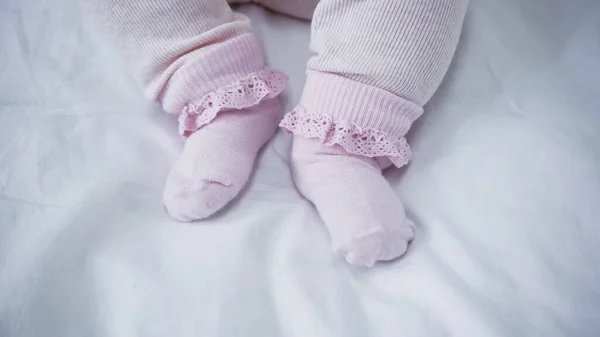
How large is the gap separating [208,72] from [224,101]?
5 cm

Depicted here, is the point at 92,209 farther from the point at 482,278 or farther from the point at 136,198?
the point at 482,278

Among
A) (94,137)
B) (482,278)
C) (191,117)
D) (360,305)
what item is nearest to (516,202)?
(482,278)

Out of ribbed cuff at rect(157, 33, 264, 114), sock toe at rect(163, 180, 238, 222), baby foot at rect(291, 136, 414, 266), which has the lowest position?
sock toe at rect(163, 180, 238, 222)

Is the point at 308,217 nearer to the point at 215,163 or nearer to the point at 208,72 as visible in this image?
the point at 215,163

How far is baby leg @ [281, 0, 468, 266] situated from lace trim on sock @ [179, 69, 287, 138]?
0.08m

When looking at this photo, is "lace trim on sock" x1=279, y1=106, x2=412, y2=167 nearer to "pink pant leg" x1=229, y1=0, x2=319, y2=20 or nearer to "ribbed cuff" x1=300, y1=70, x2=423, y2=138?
"ribbed cuff" x1=300, y1=70, x2=423, y2=138

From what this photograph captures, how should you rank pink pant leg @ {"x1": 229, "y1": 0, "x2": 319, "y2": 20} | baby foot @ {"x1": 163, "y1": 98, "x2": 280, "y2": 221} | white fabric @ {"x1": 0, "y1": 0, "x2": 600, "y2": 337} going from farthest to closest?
pink pant leg @ {"x1": 229, "y1": 0, "x2": 319, "y2": 20} → baby foot @ {"x1": 163, "y1": 98, "x2": 280, "y2": 221} → white fabric @ {"x1": 0, "y1": 0, "x2": 600, "y2": 337}

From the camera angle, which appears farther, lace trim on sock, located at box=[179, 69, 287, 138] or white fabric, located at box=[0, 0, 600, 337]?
lace trim on sock, located at box=[179, 69, 287, 138]

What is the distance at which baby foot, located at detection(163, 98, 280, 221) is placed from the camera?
1.72ft

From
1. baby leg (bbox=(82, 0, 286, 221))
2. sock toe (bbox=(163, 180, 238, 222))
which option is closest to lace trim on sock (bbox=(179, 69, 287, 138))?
baby leg (bbox=(82, 0, 286, 221))

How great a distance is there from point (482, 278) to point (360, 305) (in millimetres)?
130

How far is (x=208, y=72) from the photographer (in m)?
0.61

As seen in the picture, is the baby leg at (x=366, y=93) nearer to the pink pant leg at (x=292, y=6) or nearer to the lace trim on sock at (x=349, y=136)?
the lace trim on sock at (x=349, y=136)

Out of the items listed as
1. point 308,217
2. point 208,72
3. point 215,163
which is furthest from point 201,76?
point 308,217
